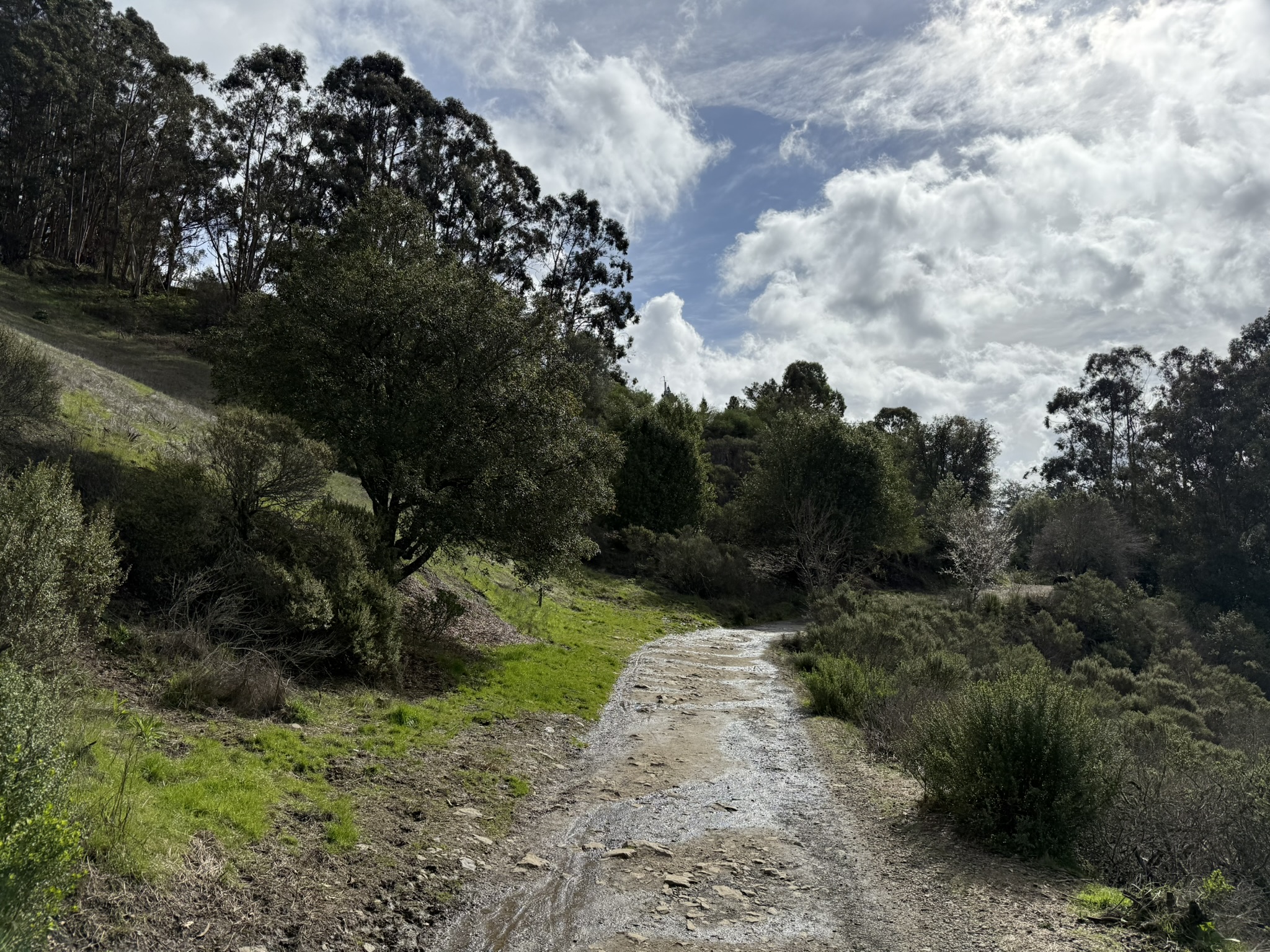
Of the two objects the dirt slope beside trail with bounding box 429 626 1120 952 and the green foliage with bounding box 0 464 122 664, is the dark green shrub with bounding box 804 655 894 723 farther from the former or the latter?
the green foliage with bounding box 0 464 122 664

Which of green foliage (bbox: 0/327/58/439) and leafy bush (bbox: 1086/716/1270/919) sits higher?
green foliage (bbox: 0/327/58/439)

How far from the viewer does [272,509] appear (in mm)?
12508

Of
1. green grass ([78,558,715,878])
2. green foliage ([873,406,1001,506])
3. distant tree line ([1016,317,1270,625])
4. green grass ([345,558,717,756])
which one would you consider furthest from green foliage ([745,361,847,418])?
green grass ([78,558,715,878])

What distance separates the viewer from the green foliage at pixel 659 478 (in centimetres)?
4066

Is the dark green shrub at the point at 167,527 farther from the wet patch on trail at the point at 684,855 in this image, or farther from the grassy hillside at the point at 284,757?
the wet patch on trail at the point at 684,855

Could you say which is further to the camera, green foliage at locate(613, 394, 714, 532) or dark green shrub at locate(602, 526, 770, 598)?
green foliage at locate(613, 394, 714, 532)

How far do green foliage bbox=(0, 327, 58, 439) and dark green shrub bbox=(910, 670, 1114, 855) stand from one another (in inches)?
563

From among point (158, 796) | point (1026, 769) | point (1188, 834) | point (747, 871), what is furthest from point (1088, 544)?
point (158, 796)

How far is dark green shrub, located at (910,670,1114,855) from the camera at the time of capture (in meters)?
7.14

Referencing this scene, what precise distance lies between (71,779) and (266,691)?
4.38 metres

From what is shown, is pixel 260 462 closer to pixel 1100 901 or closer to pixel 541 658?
pixel 541 658

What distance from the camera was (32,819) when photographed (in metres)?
3.93

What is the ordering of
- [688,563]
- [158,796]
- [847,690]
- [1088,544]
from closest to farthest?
[158,796], [847,690], [688,563], [1088,544]

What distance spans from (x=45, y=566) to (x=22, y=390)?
7501 mm
